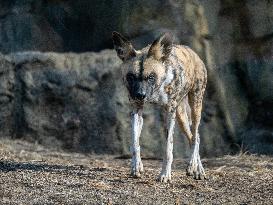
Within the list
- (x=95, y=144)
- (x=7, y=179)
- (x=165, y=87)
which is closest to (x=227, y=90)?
(x=95, y=144)

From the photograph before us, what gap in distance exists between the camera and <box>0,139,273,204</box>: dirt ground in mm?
5855

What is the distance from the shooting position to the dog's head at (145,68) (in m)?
6.72

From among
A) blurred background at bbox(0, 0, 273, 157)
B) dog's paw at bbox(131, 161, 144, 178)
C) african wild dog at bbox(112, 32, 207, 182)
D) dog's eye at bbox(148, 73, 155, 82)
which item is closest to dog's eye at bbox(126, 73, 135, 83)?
african wild dog at bbox(112, 32, 207, 182)

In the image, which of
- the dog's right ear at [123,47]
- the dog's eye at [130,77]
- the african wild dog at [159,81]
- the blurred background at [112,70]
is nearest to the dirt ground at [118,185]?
the african wild dog at [159,81]

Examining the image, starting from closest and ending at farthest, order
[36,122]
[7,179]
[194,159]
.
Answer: [7,179] → [194,159] → [36,122]

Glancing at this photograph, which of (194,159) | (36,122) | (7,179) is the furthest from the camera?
(36,122)

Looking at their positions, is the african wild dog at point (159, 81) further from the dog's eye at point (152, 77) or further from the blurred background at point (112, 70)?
the blurred background at point (112, 70)

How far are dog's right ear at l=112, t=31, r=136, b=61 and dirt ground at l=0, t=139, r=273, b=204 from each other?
3.54 ft

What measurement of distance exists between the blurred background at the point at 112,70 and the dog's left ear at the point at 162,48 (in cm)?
306

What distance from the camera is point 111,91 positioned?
9930 millimetres

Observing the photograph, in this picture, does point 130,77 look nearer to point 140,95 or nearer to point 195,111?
point 140,95

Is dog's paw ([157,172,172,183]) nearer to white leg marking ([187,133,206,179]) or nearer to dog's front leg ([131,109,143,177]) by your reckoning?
dog's front leg ([131,109,143,177])

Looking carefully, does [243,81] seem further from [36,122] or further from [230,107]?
[36,122]

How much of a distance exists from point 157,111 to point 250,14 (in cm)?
181
